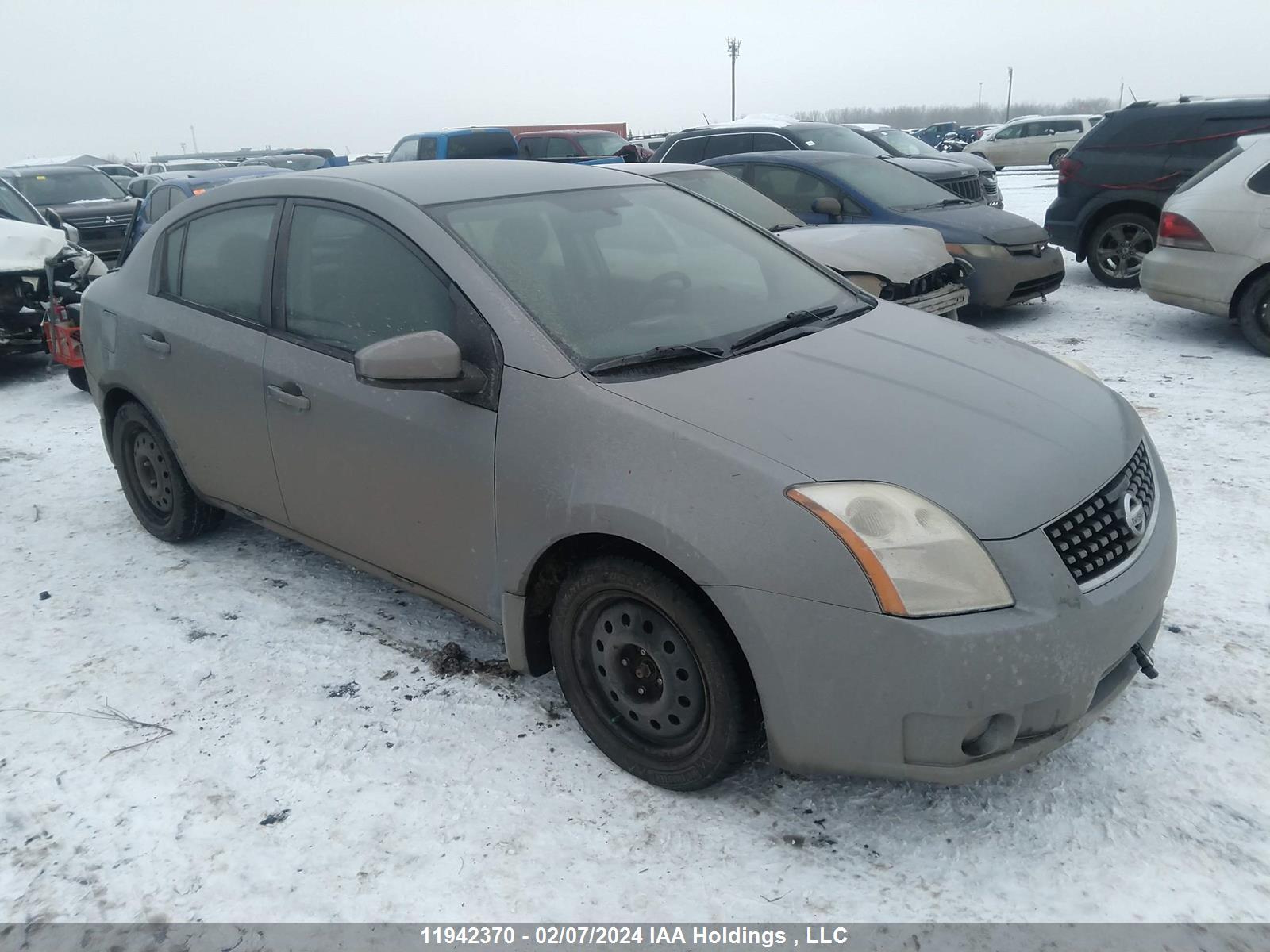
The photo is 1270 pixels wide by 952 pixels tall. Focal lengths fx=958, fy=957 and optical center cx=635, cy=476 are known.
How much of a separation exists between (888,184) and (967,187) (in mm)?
2777

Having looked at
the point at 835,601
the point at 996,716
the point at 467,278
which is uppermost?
the point at 467,278

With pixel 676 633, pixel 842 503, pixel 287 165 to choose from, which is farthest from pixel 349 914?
pixel 287 165

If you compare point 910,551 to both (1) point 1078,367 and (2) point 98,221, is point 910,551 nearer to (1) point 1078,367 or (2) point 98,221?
(1) point 1078,367

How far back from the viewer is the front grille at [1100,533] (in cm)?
236

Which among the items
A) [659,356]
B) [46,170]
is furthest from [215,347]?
[46,170]

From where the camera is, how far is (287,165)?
1597 cm

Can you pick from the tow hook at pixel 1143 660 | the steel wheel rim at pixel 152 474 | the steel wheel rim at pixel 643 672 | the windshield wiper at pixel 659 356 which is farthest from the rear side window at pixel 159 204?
the tow hook at pixel 1143 660

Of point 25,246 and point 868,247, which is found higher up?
point 25,246

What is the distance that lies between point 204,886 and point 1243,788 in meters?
2.78

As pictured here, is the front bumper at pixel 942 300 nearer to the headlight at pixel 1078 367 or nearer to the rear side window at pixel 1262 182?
the rear side window at pixel 1262 182

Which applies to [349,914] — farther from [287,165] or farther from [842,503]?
[287,165]

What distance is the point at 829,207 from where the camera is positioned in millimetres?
7793

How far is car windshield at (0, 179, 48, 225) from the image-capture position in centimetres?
870

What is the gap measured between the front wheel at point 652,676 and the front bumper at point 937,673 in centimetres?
11
